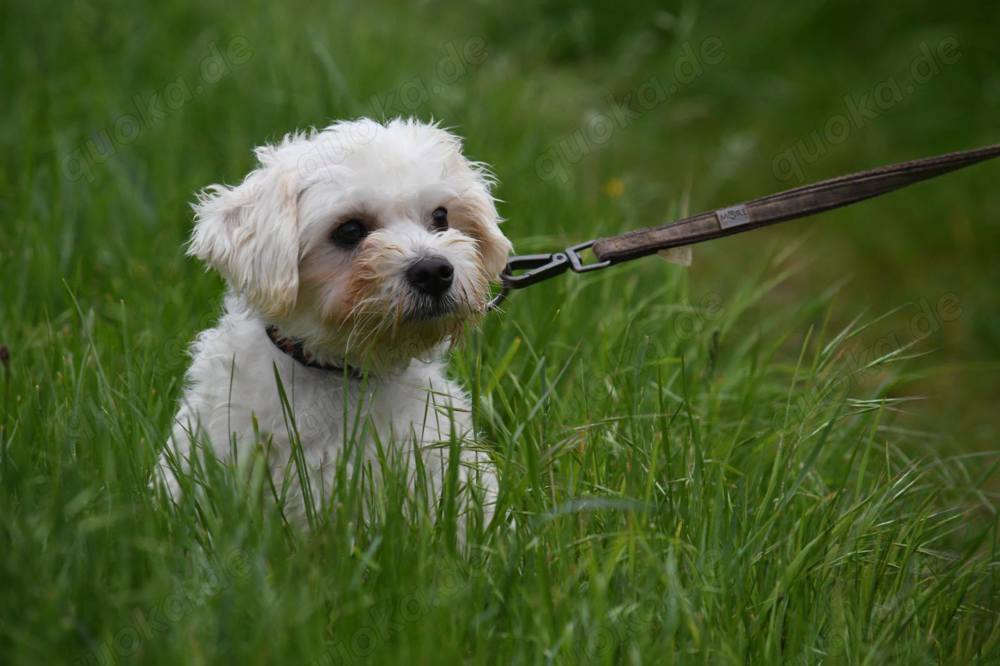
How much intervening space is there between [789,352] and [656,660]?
355 centimetres

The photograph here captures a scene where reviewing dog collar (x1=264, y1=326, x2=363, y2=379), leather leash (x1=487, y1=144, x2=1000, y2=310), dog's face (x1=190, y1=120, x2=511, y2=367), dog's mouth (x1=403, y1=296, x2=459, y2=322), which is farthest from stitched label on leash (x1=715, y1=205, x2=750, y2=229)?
dog collar (x1=264, y1=326, x2=363, y2=379)

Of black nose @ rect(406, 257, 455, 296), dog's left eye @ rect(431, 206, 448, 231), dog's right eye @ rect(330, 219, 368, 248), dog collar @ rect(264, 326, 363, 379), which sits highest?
dog's left eye @ rect(431, 206, 448, 231)

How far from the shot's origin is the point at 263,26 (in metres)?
5.74

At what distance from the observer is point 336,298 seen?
9.04 ft

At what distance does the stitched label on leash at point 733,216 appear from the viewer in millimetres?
2916

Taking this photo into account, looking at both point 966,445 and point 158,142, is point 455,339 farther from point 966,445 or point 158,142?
point 966,445

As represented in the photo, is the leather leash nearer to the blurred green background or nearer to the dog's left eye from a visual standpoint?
the dog's left eye

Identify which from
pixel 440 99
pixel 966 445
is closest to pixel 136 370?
pixel 440 99

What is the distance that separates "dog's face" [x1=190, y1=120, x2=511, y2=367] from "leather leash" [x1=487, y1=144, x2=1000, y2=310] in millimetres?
200

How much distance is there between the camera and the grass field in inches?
85.0

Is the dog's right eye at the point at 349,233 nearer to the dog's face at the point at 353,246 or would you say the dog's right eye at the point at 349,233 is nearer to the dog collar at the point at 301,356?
the dog's face at the point at 353,246

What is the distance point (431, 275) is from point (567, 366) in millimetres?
449

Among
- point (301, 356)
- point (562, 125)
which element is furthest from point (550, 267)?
point (562, 125)

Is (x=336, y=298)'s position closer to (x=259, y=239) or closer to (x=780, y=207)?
(x=259, y=239)
